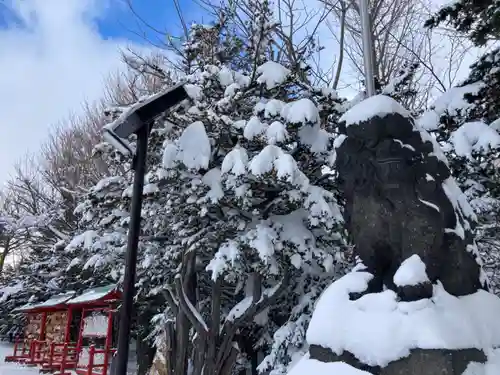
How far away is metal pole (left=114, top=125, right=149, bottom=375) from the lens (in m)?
2.94

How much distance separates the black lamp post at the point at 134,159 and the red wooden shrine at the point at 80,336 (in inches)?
280

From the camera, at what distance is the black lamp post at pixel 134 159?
2.96 metres

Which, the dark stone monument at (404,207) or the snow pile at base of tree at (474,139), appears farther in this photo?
the snow pile at base of tree at (474,139)

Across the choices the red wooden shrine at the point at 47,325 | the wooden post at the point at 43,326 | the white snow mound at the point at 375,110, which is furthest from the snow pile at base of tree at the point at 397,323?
the wooden post at the point at 43,326

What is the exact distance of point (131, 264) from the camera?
309 centimetres

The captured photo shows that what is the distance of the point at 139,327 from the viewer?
42.0 ft

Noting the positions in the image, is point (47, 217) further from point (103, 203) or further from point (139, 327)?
point (103, 203)

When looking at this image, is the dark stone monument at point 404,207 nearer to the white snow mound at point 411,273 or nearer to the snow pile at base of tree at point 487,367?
the white snow mound at point 411,273

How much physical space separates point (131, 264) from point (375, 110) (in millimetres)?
2038

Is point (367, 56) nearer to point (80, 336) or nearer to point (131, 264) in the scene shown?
point (131, 264)

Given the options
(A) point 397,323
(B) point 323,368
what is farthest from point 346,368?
(A) point 397,323

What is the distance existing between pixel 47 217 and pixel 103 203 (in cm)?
888

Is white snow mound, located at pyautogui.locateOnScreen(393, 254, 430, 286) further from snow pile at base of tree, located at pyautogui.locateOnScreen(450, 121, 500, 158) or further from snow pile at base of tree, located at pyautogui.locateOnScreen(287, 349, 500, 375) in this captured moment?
snow pile at base of tree, located at pyautogui.locateOnScreen(450, 121, 500, 158)

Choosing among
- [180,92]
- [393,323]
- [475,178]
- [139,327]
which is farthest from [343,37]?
[139,327]
